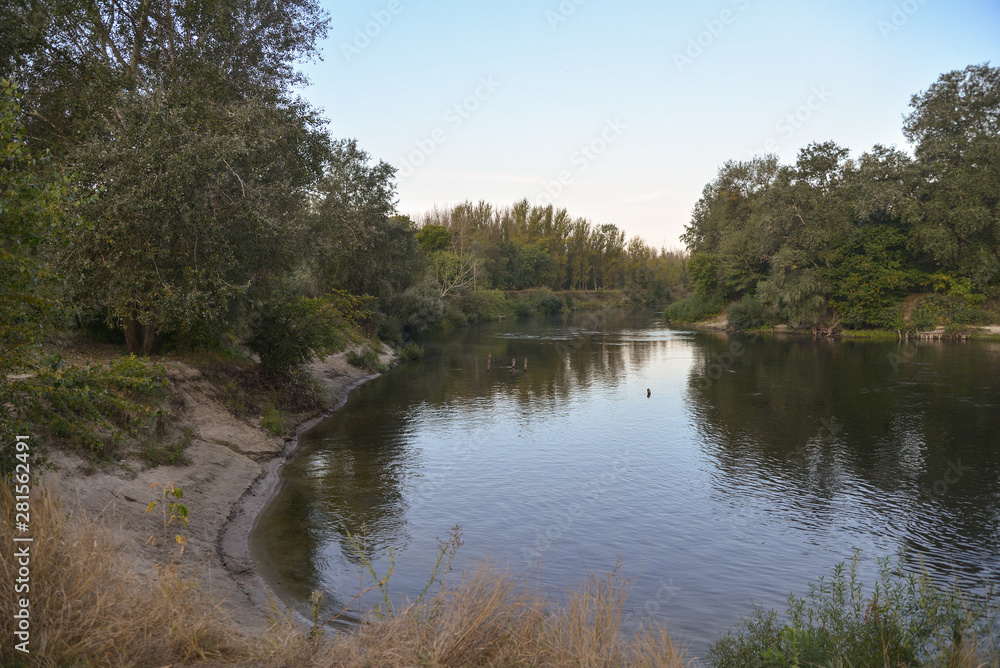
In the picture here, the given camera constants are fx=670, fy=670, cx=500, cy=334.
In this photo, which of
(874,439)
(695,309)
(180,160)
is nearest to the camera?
(180,160)

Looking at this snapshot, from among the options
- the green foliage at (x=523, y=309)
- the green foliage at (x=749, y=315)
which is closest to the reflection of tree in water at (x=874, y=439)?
the green foliage at (x=749, y=315)

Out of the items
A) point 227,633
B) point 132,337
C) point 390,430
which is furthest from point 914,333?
point 227,633

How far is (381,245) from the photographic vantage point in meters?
47.4

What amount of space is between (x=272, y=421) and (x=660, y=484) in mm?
12956

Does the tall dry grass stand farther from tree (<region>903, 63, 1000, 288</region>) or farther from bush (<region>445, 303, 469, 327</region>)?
tree (<region>903, 63, 1000, 288</region>)

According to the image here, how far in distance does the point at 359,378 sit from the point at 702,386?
19.0m

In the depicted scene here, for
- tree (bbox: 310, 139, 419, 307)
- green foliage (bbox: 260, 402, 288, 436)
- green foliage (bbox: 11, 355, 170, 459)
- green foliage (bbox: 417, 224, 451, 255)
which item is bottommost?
green foliage (bbox: 260, 402, 288, 436)

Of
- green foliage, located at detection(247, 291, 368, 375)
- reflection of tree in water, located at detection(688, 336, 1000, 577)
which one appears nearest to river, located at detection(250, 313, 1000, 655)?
reflection of tree in water, located at detection(688, 336, 1000, 577)

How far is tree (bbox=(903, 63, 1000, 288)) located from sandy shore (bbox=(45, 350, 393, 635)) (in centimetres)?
5714

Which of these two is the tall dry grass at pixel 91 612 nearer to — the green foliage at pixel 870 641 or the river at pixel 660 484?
the river at pixel 660 484

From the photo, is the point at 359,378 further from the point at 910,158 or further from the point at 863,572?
the point at 910,158

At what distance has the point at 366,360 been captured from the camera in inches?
1592

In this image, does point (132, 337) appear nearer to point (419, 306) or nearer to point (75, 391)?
point (75, 391)

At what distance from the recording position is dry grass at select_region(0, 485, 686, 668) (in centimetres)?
639
